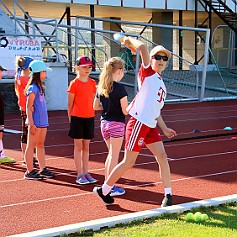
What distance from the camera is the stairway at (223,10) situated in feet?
94.7

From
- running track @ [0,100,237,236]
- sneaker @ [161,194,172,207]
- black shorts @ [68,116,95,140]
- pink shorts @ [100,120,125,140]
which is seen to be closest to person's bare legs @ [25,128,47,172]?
running track @ [0,100,237,236]

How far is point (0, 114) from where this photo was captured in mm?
8508

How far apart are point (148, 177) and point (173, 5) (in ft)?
73.3

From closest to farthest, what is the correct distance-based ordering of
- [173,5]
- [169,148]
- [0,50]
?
1. [169,148]
2. [0,50]
3. [173,5]

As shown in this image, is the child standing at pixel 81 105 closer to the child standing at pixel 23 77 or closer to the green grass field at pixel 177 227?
the child standing at pixel 23 77

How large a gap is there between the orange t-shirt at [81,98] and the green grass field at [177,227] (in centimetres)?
211

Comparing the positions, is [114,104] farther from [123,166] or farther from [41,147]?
[41,147]

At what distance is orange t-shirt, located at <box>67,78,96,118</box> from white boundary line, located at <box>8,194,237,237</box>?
6.37ft

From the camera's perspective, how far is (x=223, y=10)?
97.3ft

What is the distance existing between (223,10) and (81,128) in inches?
968

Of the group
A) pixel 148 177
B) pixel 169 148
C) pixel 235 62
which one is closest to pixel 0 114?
pixel 148 177

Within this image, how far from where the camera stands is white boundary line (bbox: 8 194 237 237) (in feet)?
16.0

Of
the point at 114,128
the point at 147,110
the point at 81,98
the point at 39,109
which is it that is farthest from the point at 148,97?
the point at 39,109

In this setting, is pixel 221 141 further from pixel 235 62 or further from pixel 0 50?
pixel 235 62
